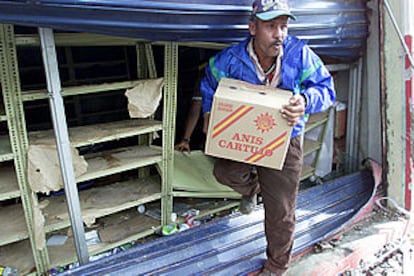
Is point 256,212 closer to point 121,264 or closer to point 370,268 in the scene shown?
point 370,268

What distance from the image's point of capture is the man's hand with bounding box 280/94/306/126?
6.03 feet

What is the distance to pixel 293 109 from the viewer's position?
1.83m

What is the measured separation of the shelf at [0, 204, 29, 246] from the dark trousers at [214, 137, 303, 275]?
127 cm

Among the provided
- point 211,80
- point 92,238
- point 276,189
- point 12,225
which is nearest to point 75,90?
point 211,80

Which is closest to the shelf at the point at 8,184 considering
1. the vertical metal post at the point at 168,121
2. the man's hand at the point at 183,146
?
the vertical metal post at the point at 168,121

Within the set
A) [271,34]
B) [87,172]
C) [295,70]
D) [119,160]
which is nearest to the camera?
[271,34]

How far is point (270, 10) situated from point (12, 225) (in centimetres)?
204

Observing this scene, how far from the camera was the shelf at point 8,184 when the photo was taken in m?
2.15

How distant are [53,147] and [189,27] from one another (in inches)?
42.1

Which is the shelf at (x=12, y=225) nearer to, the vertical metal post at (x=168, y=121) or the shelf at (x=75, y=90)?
the shelf at (x=75, y=90)

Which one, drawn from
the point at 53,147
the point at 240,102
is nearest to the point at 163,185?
the point at 53,147

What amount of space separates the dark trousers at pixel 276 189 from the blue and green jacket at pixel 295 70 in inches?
12.8

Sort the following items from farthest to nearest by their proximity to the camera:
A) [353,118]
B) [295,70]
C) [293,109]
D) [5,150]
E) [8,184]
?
[353,118]
[8,184]
[5,150]
[295,70]
[293,109]

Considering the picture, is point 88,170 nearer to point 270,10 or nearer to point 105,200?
point 105,200
